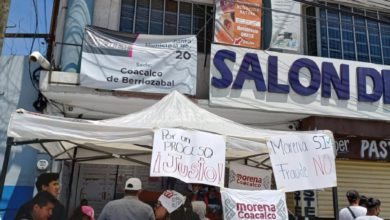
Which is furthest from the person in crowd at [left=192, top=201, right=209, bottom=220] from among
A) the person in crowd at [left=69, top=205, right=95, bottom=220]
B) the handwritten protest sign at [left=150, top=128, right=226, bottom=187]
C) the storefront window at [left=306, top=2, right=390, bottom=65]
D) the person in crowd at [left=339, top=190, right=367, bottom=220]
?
the storefront window at [left=306, top=2, right=390, bottom=65]

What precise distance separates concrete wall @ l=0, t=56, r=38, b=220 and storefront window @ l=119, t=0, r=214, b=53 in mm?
2539

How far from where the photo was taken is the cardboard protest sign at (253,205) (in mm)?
5004

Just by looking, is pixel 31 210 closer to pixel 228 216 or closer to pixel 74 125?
pixel 74 125

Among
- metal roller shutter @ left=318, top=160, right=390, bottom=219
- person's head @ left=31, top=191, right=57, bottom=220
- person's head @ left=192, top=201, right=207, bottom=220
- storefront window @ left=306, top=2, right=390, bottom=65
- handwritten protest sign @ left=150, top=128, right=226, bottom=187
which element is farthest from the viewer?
storefront window @ left=306, top=2, right=390, bottom=65

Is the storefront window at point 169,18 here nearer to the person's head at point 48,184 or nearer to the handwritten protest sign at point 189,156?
the handwritten protest sign at point 189,156

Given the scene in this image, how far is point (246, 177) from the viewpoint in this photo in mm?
6566

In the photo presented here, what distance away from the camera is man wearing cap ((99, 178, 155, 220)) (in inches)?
190

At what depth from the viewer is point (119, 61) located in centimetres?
858

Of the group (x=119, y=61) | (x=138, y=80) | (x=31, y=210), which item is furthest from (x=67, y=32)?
(x=31, y=210)

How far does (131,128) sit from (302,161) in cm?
225

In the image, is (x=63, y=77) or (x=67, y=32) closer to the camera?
(x=63, y=77)

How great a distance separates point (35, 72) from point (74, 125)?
14.7 feet

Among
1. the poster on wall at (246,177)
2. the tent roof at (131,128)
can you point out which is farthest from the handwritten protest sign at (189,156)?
the poster on wall at (246,177)

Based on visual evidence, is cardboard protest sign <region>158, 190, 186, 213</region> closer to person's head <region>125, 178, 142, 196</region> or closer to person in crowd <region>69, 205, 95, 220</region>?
person's head <region>125, 178, 142, 196</region>
